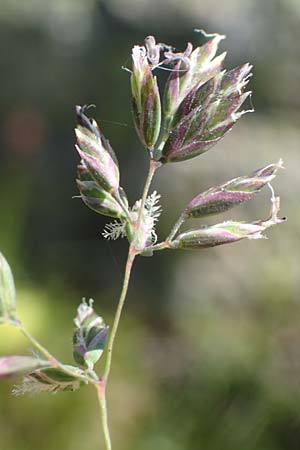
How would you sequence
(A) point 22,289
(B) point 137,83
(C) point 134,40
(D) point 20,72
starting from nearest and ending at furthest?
(B) point 137,83 < (A) point 22,289 < (C) point 134,40 < (D) point 20,72

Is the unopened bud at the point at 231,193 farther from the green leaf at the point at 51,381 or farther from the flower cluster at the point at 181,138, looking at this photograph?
the green leaf at the point at 51,381

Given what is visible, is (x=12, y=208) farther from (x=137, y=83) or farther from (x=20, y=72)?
(x=137, y=83)

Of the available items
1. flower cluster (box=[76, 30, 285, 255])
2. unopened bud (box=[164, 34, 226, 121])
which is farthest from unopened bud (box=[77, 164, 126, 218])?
unopened bud (box=[164, 34, 226, 121])

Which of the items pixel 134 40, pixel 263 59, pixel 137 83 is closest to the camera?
pixel 137 83

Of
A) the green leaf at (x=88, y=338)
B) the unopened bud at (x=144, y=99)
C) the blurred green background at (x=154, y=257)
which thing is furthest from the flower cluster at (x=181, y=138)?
the blurred green background at (x=154, y=257)

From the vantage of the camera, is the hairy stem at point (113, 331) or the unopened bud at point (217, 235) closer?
the hairy stem at point (113, 331)

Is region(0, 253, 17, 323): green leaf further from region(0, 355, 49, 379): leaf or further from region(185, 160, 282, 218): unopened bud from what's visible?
region(185, 160, 282, 218): unopened bud

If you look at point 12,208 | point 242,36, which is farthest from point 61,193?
point 242,36

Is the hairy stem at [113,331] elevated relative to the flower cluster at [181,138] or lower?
lower

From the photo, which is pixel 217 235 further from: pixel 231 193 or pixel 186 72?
pixel 186 72
